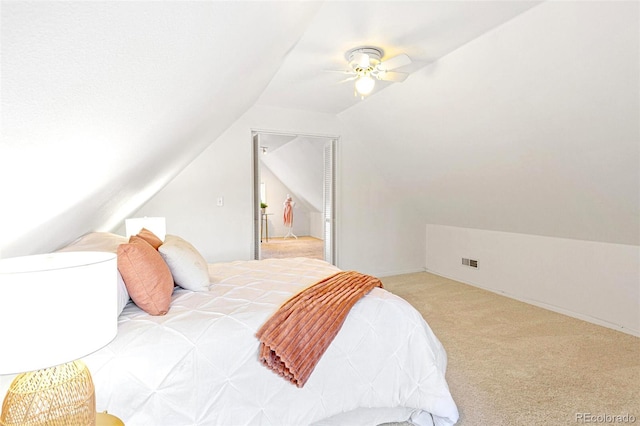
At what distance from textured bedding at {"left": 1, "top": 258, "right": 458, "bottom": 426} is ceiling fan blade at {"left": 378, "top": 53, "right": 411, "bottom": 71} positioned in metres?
1.66

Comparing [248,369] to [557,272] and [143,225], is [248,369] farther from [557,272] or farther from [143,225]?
[557,272]

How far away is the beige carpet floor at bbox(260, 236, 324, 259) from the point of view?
7390mm

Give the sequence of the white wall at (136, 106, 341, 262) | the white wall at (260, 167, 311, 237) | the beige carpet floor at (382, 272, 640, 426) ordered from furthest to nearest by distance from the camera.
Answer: the white wall at (260, 167, 311, 237) < the white wall at (136, 106, 341, 262) < the beige carpet floor at (382, 272, 640, 426)

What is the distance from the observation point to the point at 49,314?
87 centimetres

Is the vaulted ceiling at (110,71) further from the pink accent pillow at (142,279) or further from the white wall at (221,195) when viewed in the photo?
the white wall at (221,195)

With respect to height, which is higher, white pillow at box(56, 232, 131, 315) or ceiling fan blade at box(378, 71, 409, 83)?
ceiling fan blade at box(378, 71, 409, 83)

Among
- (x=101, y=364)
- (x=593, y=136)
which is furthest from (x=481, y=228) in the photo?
(x=101, y=364)

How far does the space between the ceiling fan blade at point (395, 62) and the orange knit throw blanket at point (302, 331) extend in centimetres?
170

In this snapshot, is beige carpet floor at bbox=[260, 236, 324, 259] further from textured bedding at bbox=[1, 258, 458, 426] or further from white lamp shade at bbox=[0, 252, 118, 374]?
white lamp shade at bbox=[0, 252, 118, 374]

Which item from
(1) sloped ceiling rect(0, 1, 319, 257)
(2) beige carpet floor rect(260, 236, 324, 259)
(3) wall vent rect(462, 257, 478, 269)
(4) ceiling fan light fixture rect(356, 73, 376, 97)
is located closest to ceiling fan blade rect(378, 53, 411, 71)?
(4) ceiling fan light fixture rect(356, 73, 376, 97)

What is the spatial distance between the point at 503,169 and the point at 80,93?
366 cm

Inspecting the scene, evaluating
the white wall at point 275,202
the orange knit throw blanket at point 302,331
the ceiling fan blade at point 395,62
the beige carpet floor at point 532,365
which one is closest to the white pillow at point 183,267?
the orange knit throw blanket at point 302,331

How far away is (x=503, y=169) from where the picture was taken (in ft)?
11.7

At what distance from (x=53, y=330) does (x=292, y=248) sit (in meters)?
7.27
